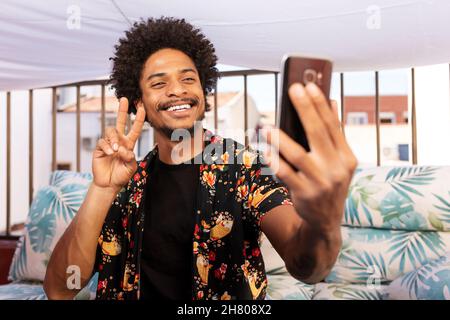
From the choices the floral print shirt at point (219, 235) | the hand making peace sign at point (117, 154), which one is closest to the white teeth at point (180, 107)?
the floral print shirt at point (219, 235)

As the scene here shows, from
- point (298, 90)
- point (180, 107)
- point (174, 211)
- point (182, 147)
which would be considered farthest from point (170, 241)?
point (298, 90)

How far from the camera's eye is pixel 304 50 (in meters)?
1.91

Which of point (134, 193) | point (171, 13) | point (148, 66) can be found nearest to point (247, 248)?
point (134, 193)

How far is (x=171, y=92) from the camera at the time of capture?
1.22m

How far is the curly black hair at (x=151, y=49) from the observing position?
1.41m

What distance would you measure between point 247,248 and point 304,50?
1.09 meters

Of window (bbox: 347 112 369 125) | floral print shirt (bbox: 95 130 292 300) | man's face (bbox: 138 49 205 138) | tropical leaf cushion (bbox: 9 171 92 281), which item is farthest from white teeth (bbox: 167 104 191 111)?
window (bbox: 347 112 369 125)

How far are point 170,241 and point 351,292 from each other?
1.07m

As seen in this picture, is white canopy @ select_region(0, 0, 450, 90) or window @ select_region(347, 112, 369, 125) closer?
white canopy @ select_region(0, 0, 450, 90)

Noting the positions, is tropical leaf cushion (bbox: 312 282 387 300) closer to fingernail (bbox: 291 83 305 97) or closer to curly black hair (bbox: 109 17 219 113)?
curly black hair (bbox: 109 17 219 113)

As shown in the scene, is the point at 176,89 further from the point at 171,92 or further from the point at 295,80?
the point at 295,80

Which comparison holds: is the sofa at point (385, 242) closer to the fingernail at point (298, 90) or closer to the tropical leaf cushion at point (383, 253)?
the tropical leaf cushion at point (383, 253)

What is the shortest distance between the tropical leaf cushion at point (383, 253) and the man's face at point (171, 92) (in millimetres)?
1104

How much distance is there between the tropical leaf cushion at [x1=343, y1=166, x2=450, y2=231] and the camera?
1894 millimetres
